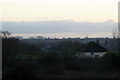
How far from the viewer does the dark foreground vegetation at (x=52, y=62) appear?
680cm

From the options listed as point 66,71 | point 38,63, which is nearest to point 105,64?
point 66,71

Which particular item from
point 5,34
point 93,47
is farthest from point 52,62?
point 5,34

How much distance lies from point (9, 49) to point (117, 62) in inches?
84.4

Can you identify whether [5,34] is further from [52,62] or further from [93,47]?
[93,47]

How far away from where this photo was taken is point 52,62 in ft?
24.6

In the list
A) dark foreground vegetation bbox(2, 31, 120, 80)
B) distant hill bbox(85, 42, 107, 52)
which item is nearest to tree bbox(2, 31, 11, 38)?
dark foreground vegetation bbox(2, 31, 120, 80)

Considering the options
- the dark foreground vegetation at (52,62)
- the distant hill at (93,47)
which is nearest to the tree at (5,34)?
the dark foreground vegetation at (52,62)

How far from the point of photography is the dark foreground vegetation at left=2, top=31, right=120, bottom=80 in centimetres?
680

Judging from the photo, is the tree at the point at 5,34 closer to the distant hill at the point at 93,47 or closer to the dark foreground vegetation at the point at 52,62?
the dark foreground vegetation at the point at 52,62

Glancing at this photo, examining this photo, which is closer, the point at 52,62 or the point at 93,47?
the point at 52,62

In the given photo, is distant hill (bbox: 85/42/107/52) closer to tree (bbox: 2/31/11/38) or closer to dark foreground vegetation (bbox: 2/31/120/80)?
dark foreground vegetation (bbox: 2/31/120/80)

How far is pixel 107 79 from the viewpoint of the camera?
7250 mm

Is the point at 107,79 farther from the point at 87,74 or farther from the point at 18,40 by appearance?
the point at 18,40

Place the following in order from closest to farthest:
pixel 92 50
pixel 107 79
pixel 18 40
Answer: pixel 18 40
pixel 107 79
pixel 92 50
